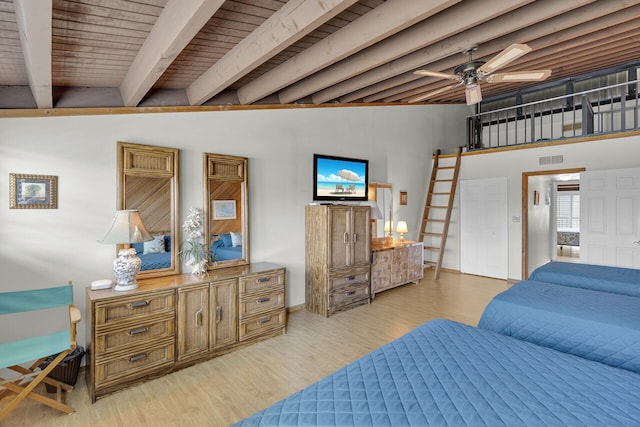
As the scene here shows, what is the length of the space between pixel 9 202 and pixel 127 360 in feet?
4.87

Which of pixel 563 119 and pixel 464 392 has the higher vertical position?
pixel 563 119

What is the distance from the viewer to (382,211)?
5.66 metres

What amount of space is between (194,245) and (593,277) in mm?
3910

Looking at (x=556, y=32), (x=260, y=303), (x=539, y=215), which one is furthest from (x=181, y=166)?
(x=539, y=215)

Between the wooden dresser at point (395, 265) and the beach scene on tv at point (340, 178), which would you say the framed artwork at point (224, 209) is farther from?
the wooden dresser at point (395, 265)

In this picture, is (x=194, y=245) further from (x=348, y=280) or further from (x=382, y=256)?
(x=382, y=256)

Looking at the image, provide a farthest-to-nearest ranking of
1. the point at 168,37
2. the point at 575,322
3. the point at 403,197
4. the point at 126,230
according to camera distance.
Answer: the point at 403,197 < the point at 126,230 < the point at 575,322 < the point at 168,37

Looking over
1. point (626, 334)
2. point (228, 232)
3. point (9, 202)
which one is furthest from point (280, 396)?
point (9, 202)

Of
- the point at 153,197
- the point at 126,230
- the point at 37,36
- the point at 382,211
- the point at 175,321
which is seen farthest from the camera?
the point at 382,211

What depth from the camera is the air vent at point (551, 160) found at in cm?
537

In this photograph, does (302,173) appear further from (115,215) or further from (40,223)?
(40,223)

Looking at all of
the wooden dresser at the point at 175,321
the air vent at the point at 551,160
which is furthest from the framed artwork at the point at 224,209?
the air vent at the point at 551,160

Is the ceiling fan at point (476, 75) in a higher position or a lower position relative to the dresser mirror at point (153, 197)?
higher

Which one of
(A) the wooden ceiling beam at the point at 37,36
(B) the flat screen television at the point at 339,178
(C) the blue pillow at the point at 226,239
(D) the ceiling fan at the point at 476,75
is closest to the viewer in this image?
(A) the wooden ceiling beam at the point at 37,36
